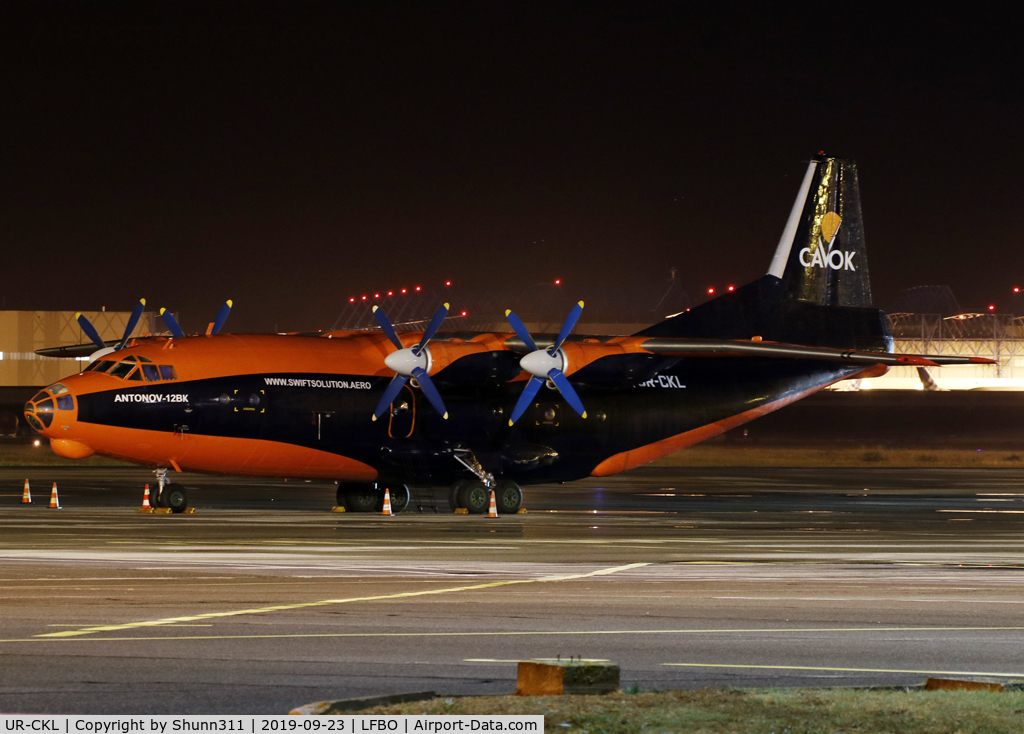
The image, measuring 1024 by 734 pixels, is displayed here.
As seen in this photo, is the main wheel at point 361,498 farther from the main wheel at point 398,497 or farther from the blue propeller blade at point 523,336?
the blue propeller blade at point 523,336

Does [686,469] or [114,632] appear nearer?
[114,632]

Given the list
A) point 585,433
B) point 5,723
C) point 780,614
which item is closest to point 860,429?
point 585,433

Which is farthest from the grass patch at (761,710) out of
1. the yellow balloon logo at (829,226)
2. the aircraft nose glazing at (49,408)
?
the yellow balloon logo at (829,226)

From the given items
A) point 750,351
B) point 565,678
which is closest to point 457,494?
point 750,351

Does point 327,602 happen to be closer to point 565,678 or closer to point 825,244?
point 565,678

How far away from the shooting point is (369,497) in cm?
3378

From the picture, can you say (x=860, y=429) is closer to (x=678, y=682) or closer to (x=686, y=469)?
(x=686, y=469)

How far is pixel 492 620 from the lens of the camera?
13.0 meters

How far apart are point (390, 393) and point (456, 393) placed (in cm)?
263

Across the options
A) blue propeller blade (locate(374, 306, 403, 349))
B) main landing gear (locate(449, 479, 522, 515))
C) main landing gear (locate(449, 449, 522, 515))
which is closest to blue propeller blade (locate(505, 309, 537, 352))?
blue propeller blade (locate(374, 306, 403, 349))

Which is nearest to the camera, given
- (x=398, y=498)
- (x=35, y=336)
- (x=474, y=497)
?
(x=474, y=497)

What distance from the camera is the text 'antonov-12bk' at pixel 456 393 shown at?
96.8ft

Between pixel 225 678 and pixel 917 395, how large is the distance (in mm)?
88862

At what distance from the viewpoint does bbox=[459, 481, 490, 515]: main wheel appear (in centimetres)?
3238
